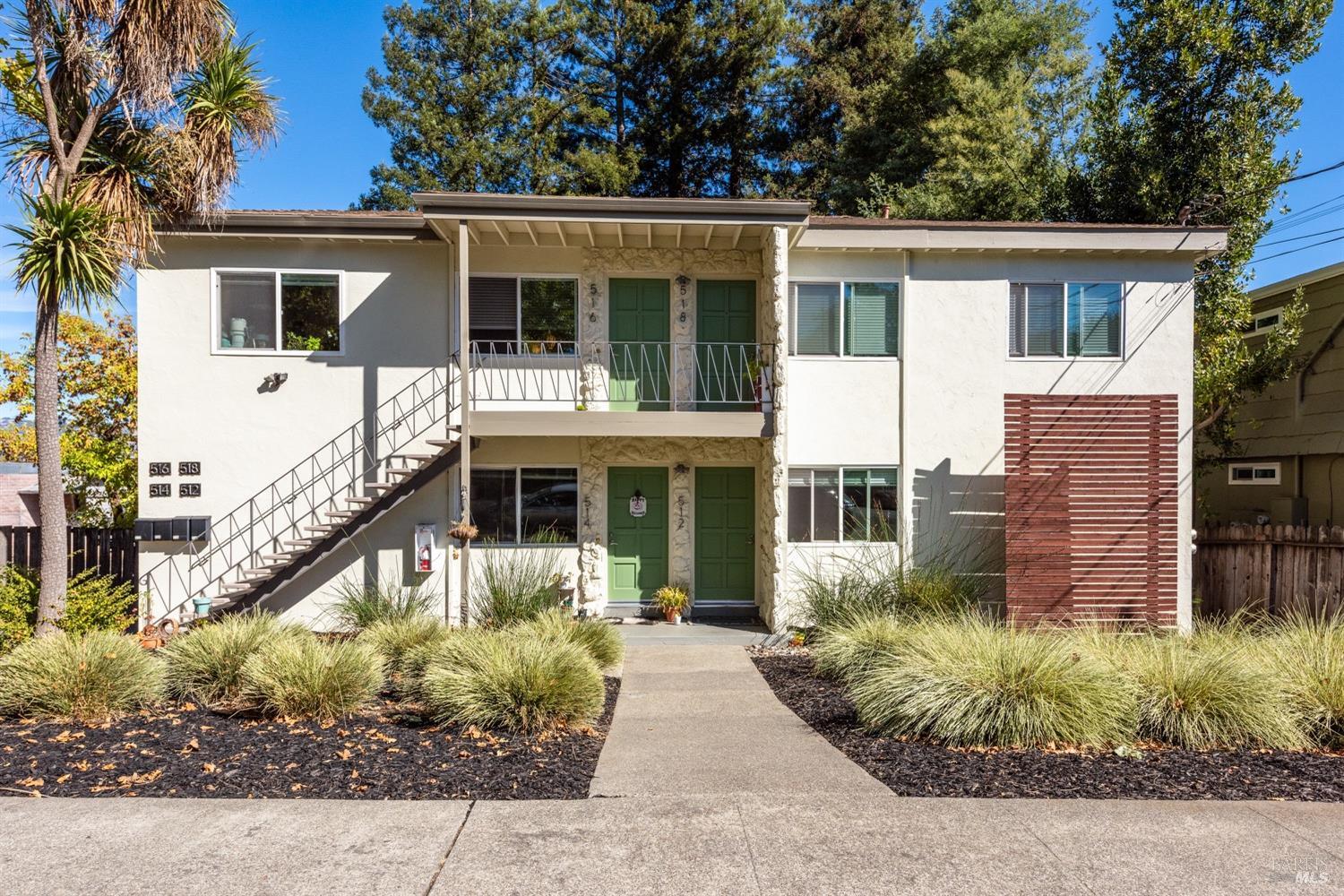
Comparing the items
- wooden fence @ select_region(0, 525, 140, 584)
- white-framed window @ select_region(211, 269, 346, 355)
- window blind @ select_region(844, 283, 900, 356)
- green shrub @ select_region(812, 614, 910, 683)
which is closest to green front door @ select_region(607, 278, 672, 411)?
window blind @ select_region(844, 283, 900, 356)

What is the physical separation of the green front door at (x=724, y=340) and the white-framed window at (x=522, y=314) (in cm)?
191

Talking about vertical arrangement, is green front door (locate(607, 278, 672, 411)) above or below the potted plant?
above

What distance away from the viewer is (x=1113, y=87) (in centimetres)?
1489

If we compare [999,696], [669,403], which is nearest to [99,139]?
[669,403]

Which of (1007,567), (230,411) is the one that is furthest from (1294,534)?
(230,411)

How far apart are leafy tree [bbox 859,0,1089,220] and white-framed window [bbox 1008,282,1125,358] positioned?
7.95 m

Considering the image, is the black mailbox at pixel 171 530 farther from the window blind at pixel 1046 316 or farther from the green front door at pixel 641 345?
the window blind at pixel 1046 316

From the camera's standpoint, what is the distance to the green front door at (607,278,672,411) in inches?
484

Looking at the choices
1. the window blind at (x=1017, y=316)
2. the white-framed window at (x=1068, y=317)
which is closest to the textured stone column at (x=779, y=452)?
the window blind at (x=1017, y=316)

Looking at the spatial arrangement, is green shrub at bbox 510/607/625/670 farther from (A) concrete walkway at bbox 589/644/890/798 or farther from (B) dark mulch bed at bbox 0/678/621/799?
(B) dark mulch bed at bbox 0/678/621/799

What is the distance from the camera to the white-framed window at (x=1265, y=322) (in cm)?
1363

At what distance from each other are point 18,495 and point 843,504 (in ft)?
49.9

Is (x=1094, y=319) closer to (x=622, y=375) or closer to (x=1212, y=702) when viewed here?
(x=622, y=375)

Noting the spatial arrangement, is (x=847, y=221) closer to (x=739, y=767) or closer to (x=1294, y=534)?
(x=1294, y=534)
